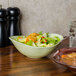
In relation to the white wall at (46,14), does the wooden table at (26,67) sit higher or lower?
lower

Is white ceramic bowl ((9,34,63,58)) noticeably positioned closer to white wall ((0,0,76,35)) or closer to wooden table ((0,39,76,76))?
wooden table ((0,39,76,76))

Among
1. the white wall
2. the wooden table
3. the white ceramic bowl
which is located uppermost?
the white wall

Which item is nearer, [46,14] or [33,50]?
[33,50]

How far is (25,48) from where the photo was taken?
3.30 feet

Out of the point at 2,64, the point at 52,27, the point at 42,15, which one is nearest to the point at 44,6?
the point at 42,15

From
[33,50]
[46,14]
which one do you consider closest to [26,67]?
[33,50]

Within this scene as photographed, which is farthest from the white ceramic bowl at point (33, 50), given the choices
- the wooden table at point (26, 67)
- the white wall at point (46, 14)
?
the white wall at point (46, 14)

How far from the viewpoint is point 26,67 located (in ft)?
3.06

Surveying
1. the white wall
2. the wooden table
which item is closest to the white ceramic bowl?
the wooden table

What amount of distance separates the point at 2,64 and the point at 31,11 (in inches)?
25.8

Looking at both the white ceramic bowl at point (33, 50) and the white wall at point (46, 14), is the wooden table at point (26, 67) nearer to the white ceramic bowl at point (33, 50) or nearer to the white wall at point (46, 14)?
the white ceramic bowl at point (33, 50)

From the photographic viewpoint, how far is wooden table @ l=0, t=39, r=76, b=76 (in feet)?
2.83

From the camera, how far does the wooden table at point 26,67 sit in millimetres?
864

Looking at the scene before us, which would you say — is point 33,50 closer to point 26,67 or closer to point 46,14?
point 26,67
